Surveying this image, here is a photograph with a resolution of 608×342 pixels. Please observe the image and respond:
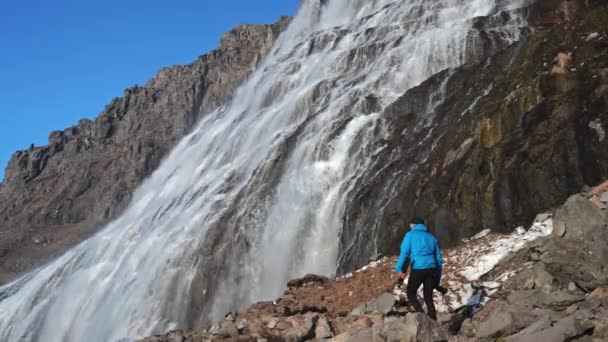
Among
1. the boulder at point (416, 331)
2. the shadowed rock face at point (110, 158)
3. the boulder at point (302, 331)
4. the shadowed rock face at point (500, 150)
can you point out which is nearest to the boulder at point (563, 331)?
the boulder at point (416, 331)

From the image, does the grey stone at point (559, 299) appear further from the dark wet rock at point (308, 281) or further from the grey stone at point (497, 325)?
the dark wet rock at point (308, 281)

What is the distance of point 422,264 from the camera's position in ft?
28.8

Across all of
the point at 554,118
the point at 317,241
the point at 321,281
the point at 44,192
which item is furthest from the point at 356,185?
the point at 44,192

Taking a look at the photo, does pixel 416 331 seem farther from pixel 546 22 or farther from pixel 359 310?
pixel 546 22

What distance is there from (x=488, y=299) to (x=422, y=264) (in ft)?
5.14

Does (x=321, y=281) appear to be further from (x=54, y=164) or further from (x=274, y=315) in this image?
(x=54, y=164)

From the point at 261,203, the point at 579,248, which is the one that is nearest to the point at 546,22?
the point at 261,203

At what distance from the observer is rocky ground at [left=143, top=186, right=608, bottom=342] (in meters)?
7.61

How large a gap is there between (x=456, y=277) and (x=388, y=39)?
23517mm

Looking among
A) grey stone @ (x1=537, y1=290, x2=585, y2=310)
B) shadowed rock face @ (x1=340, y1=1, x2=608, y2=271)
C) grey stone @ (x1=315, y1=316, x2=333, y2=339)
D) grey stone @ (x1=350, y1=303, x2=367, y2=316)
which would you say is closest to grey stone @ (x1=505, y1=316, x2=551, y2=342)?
grey stone @ (x1=537, y1=290, x2=585, y2=310)

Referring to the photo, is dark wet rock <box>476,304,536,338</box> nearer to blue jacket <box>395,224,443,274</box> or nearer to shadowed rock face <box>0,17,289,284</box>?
blue jacket <box>395,224,443,274</box>

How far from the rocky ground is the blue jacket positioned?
2.67ft

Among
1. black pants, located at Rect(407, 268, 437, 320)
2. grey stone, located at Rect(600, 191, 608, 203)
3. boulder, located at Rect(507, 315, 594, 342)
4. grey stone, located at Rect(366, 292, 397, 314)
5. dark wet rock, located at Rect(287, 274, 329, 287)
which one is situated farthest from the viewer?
dark wet rock, located at Rect(287, 274, 329, 287)

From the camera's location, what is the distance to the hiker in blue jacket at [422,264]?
28.7ft
